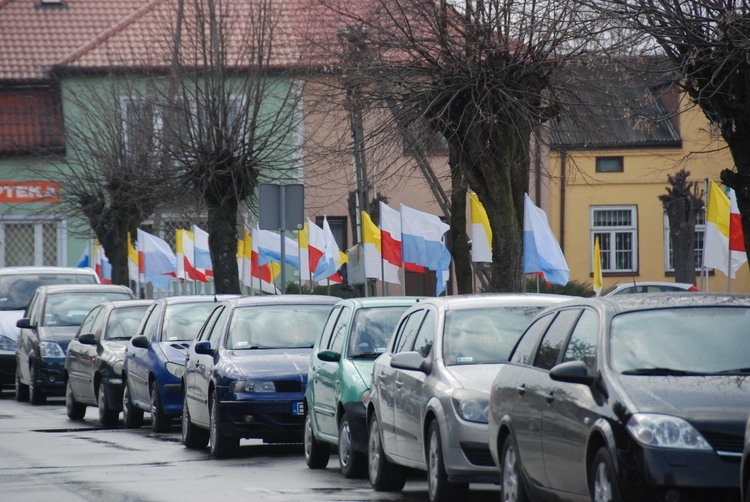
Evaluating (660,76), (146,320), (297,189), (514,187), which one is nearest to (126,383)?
(146,320)

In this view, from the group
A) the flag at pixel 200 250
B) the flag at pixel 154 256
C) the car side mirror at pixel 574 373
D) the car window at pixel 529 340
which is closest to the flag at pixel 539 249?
the car window at pixel 529 340

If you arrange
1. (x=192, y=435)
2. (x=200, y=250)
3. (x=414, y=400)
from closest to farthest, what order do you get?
(x=414, y=400) → (x=192, y=435) → (x=200, y=250)

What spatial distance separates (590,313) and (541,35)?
350 inches

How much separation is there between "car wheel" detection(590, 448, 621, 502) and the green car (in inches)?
195

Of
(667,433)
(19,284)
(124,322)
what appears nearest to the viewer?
(667,433)

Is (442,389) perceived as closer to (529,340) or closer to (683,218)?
(529,340)

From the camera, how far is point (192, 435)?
51.7ft

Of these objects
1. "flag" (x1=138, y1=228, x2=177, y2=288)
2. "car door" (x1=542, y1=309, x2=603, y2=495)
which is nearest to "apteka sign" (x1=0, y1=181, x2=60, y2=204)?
"flag" (x1=138, y1=228, x2=177, y2=288)

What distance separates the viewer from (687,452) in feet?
23.6

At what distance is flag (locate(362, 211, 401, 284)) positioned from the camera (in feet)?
82.7

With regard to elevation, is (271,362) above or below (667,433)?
below

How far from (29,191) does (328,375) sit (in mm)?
27073

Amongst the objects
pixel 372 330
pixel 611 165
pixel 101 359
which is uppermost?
pixel 611 165

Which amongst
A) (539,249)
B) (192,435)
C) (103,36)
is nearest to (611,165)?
(103,36)
